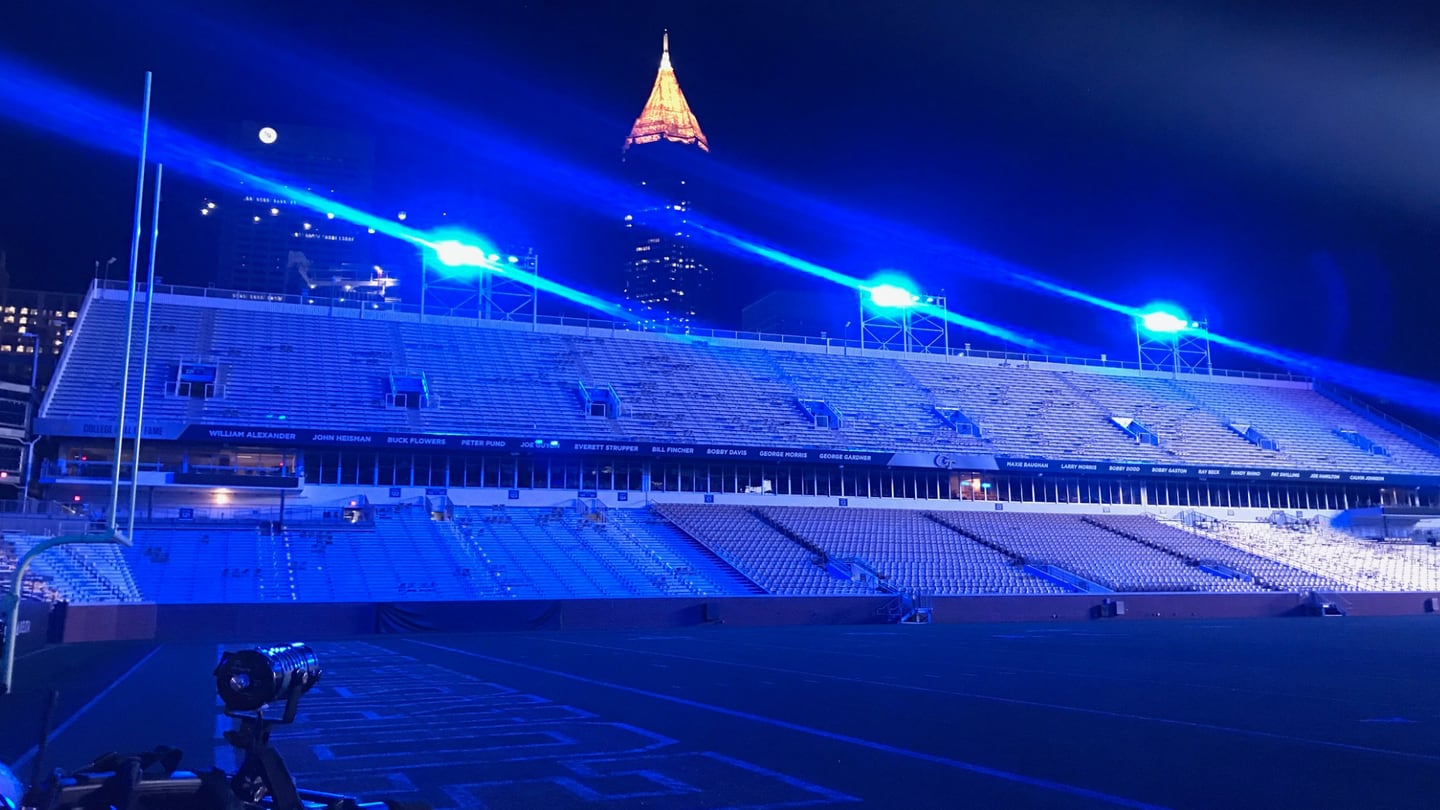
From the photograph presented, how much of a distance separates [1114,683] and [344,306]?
4471 centimetres

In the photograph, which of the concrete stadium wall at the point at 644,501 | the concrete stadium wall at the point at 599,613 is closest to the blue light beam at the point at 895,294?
the concrete stadium wall at the point at 644,501

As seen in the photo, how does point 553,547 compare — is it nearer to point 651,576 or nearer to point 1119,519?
point 651,576

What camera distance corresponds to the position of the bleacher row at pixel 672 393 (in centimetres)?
4216

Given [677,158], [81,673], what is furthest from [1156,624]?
[677,158]

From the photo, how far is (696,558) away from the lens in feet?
131

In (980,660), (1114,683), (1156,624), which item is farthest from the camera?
(1156,624)

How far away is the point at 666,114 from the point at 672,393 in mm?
66150

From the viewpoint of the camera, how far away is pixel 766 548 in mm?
41719

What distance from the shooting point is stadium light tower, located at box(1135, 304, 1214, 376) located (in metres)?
64.2

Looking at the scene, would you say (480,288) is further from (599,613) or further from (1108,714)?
(1108,714)

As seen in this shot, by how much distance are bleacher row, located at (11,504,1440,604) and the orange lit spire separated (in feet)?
214

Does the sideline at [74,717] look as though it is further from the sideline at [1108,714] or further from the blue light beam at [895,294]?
the blue light beam at [895,294]

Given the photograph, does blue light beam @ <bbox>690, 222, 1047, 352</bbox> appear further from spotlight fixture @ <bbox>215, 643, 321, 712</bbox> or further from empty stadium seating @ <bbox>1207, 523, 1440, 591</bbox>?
spotlight fixture @ <bbox>215, 643, 321, 712</bbox>

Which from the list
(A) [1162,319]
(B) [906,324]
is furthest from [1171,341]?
(B) [906,324]
